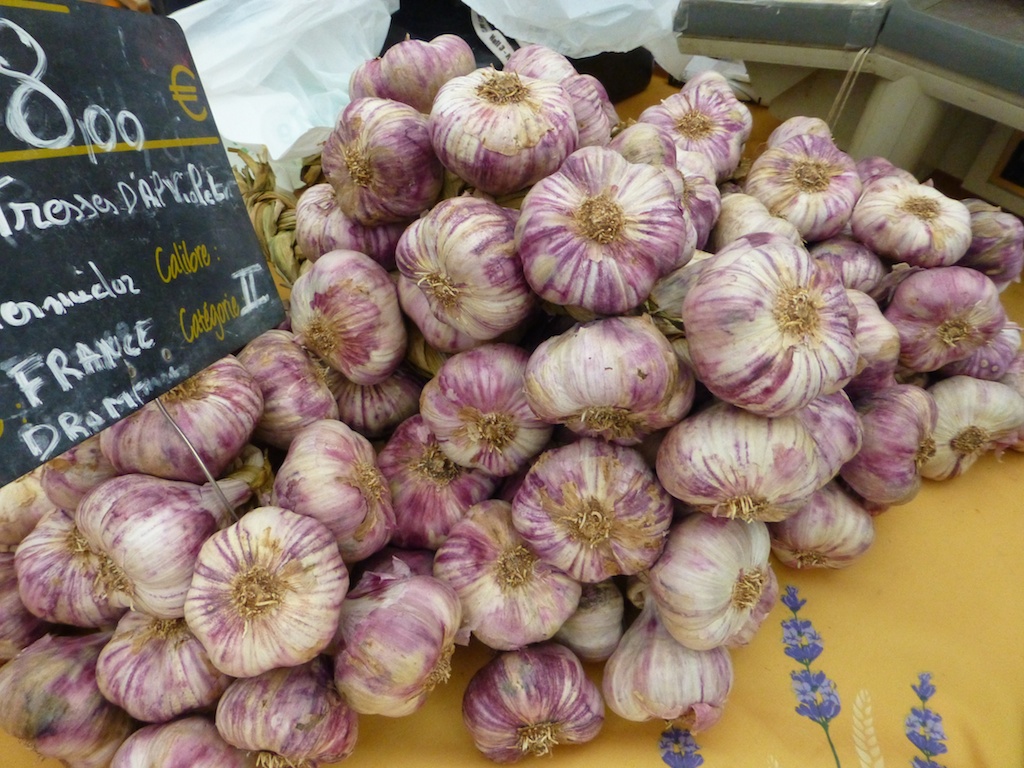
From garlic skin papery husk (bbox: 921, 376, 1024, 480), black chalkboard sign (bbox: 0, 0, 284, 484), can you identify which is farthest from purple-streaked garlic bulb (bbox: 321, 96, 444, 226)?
garlic skin papery husk (bbox: 921, 376, 1024, 480)

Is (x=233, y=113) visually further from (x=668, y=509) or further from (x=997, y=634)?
(x=997, y=634)

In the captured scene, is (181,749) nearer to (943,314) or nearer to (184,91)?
(184,91)

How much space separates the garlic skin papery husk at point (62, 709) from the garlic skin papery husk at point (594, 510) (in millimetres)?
578

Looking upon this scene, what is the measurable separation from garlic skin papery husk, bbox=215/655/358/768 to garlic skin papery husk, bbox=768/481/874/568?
2.31 feet

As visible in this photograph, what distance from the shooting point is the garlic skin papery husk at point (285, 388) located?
1.01 m

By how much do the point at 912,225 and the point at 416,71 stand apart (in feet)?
3.02

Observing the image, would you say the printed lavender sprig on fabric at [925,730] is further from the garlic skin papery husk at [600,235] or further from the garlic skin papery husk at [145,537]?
the garlic skin papery husk at [145,537]

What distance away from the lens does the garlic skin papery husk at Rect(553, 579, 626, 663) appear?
0.96 meters

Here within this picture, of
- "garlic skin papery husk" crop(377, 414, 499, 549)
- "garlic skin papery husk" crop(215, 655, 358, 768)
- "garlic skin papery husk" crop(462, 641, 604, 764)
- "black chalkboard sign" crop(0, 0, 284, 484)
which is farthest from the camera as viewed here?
"garlic skin papery husk" crop(377, 414, 499, 549)

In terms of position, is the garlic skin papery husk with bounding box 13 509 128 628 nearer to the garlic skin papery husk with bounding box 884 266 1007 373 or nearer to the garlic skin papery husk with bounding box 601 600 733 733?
the garlic skin papery husk with bounding box 601 600 733 733

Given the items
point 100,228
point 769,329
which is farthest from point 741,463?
point 100,228

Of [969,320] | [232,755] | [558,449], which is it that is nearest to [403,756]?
[232,755]

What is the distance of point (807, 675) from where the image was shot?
39.4 inches

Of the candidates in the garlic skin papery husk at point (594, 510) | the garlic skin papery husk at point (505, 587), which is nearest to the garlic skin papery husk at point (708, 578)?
the garlic skin papery husk at point (594, 510)
